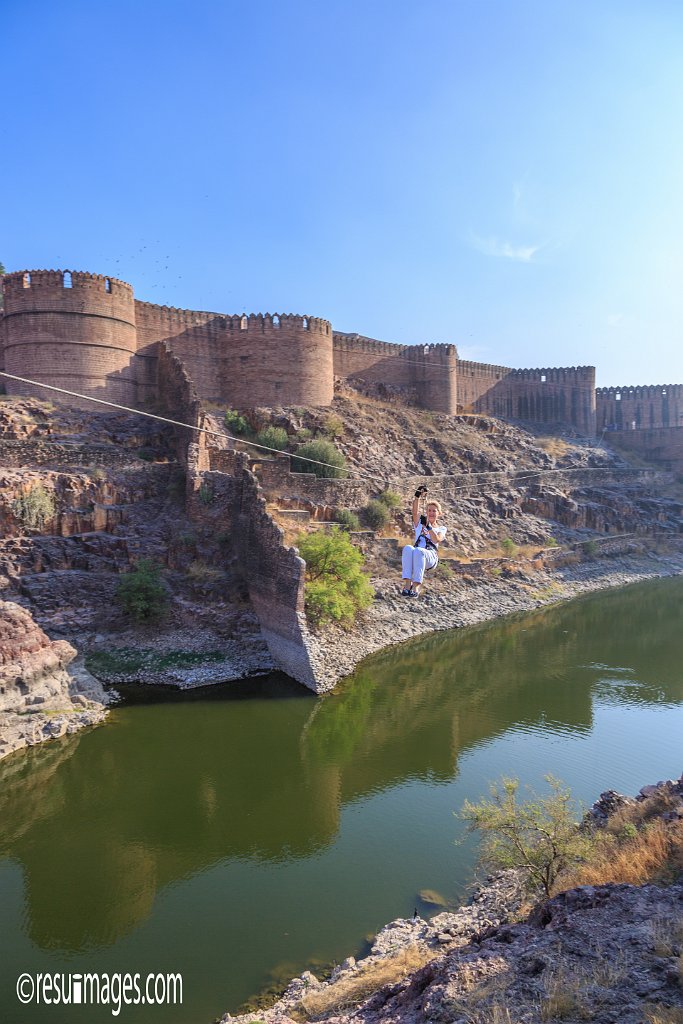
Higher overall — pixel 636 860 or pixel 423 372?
pixel 423 372

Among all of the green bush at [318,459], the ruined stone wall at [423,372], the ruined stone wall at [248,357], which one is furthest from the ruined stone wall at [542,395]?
the green bush at [318,459]

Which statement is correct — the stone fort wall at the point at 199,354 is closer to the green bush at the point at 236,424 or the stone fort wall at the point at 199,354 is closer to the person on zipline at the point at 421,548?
the green bush at the point at 236,424

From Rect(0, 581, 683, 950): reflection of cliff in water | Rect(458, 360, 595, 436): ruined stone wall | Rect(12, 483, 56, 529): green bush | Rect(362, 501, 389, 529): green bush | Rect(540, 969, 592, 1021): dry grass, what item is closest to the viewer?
Rect(540, 969, 592, 1021): dry grass

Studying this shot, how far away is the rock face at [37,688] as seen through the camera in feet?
34.7

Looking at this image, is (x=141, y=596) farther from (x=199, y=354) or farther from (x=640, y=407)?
(x=640, y=407)

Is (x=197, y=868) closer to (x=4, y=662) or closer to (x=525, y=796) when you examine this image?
(x=525, y=796)

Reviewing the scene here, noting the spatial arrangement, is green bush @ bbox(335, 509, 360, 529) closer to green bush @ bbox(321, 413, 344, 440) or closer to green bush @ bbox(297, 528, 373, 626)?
green bush @ bbox(297, 528, 373, 626)

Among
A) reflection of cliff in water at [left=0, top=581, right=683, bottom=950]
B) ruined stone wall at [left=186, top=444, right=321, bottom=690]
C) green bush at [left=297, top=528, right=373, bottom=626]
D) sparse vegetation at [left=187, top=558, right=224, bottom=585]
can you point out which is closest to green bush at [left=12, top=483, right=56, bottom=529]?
ruined stone wall at [left=186, top=444, right=321, bottom=690]

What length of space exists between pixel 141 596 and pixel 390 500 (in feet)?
27.8

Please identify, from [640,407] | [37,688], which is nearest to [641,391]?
[640,407]

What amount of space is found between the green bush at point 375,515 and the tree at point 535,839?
38.6 ft

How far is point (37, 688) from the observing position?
11.2 metres

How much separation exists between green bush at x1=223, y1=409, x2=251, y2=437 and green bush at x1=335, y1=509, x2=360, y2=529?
427cm

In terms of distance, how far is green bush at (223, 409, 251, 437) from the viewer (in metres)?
19.5
